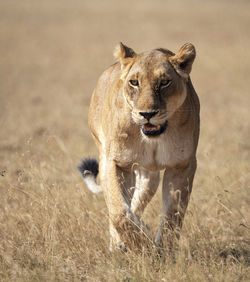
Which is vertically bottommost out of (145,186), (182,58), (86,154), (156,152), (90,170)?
(86,154)

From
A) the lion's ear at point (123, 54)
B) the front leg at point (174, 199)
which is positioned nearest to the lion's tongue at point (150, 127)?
the front leg at point (174, 199)

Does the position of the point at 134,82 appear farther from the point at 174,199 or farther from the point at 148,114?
the point at 174,199

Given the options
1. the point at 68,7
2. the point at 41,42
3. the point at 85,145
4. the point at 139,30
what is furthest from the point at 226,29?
the point at 85,145

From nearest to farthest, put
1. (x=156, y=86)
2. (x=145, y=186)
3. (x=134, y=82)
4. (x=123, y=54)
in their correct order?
(x=156, y=86), (x=134, y=82), (x=123, y=54), (x=145, y=186)

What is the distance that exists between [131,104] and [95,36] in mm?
20607

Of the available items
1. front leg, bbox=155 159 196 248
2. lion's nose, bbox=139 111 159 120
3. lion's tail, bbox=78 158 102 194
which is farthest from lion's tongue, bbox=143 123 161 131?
lion's tail, bbox=78 158 102 194

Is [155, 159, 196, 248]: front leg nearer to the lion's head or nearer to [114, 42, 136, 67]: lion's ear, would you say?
the lion's head

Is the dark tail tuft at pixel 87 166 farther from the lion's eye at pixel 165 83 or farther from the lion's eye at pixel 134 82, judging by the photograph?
the lion's eye at pixel 165 83

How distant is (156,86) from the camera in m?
3.54

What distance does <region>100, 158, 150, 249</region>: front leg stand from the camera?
358 centimetres

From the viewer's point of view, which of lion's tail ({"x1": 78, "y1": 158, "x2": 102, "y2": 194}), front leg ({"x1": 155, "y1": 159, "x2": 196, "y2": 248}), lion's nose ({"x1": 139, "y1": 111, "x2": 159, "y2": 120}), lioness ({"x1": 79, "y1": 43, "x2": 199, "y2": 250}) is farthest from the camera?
lion's tail ({"x1": 78, "y1": 158, "x2": 102, "y2": 194})

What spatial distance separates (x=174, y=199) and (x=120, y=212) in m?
0.41

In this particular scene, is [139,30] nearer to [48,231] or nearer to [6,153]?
[6,153]

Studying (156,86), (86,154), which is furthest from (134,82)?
(86,154)
